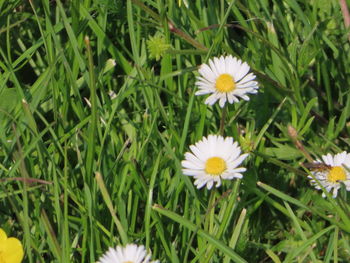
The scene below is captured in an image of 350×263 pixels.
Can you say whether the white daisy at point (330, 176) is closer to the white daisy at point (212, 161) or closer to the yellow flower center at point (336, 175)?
the yellow flower center at point (336, 175)

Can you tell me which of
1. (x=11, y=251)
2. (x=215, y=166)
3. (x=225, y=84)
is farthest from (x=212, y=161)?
(x=11, y=251)

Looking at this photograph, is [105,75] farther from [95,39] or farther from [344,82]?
[344,82]

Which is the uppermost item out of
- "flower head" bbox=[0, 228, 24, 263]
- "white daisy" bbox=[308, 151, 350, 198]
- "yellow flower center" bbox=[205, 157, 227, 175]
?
"white daisy" bbox=[308, 151, 350, 198]

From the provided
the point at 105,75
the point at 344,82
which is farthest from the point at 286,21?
the point at 105,75

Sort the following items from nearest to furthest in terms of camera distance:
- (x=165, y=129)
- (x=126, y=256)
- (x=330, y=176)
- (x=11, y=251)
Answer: (x=126, y=256) < (x=11, y=251) < (x=330, y=176) < (x=165, y=129)

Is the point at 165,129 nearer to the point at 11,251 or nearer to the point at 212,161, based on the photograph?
the point at 212,161

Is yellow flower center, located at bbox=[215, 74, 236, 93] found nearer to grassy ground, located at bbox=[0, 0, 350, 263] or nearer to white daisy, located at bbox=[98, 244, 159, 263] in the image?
grassy ground, located at bbox=[0, 0, 350, 263]

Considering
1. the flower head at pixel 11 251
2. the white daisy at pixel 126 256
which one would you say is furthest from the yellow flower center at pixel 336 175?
the flower head at pixel 11 251

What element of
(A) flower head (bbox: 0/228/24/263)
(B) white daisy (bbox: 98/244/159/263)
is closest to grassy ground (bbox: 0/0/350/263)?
(A) flower head (bbox: 0/228/24/263)
